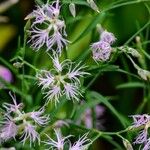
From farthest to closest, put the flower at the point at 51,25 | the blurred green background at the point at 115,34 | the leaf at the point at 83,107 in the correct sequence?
the blurred green background at the point at 115,34, the leaf at the point at 83,107, the flower at the point at 51,25

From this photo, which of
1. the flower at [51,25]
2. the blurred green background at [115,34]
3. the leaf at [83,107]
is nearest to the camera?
the flower at [51,25]

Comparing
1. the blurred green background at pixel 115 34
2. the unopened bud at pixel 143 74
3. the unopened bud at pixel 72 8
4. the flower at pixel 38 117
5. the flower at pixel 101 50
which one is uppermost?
the unopened bud at pixel 72 8

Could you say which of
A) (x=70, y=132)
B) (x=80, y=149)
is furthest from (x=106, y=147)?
(x=80, y=149)

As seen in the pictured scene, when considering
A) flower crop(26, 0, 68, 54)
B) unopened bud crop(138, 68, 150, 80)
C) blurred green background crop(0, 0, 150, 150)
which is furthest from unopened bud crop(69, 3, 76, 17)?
blurred green background crop(0, 0, 150, 150)

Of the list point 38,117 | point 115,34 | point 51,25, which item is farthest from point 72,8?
point 115,34

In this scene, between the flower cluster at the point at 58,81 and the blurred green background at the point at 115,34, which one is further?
the blurred green background at the point at 115,34

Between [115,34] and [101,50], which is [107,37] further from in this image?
[115,34]

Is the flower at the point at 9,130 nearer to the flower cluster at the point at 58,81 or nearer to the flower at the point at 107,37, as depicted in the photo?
the flower cluster at the point at 58,81

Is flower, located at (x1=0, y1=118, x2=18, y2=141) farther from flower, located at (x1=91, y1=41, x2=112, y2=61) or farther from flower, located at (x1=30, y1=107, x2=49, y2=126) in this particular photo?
flower, located at (x1=91, y1=41, x2=112, y2=61)

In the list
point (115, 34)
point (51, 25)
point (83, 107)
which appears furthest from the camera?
point (115, 34)

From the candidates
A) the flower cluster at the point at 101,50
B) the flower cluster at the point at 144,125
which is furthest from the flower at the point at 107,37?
the flower cluster at the point at 144,125

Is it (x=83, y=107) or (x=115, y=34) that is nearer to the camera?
(x=83, y=107)

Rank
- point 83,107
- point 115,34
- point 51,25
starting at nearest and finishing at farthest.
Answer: point 51,25, point 83,107, point 115,34
